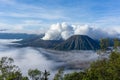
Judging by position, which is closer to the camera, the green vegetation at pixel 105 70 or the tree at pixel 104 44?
the green vegetation at pixel 105 70

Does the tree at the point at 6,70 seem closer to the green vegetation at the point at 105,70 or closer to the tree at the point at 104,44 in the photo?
the green vegetation at the point at 105,70

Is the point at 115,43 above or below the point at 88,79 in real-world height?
above

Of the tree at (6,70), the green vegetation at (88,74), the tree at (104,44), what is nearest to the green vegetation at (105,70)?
the green vegetation at (88,74)

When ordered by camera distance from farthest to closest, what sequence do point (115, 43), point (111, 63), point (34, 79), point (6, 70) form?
point (115, 43) → point (111, 63) → point (34, 79) → point (6, 70)

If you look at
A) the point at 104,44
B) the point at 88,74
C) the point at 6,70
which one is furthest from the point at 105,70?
the point at 6,70

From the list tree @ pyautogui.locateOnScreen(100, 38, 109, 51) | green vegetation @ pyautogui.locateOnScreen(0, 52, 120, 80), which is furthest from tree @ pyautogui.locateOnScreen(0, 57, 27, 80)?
tree @ pyautogui.locateOnScreen(100, 38, 109, 51)

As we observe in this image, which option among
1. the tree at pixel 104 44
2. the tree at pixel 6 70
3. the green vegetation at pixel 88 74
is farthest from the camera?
the tree at pixel 104 44

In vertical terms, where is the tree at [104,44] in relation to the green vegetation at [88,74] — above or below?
above

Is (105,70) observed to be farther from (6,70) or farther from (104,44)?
(6,70)

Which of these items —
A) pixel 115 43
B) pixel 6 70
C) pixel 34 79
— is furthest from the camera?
pixel 115 43

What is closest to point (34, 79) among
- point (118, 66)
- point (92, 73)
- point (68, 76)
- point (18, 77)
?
point (18, 77)

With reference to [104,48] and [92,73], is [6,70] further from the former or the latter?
[104,48]
